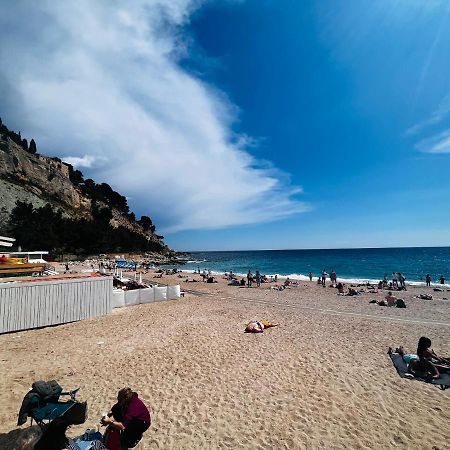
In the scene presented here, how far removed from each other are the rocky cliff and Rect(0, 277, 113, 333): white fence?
210ft

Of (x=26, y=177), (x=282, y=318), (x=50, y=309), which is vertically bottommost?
(x=282, y=318)

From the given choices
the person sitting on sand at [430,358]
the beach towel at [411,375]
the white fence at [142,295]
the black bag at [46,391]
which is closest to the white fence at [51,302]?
the white fence at [142,295]

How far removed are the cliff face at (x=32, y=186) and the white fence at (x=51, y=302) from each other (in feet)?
211

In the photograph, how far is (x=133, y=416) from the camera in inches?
177

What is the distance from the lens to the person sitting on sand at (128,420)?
4.41m

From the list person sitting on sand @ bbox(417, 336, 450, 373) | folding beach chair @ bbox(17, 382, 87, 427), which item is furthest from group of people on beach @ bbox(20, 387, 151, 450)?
person sitting on sand @ bbox(417, 336, 450, 373)

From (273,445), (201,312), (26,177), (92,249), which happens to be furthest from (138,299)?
(26,177)

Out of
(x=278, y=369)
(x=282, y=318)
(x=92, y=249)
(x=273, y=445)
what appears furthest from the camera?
(x=92, y=249)

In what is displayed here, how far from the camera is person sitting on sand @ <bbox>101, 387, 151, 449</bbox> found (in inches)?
174

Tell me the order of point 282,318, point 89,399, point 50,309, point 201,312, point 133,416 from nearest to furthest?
1. point 133,416
2. point 89,399
3. point 50,309
4. point 282,318
5. point 201,312

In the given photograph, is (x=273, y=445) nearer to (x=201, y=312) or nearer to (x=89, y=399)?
(x=89, y=399)

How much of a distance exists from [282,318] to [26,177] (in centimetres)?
9802

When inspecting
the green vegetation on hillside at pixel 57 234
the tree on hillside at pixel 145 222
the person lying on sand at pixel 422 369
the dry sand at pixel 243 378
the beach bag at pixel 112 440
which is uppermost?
the tree on hillside at pixel 145 222

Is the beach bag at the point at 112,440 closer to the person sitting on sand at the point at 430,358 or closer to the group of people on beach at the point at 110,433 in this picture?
the group of people on beach at the point at 110,433
